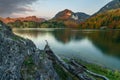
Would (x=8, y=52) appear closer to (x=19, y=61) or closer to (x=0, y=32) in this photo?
(x=19, y=61)

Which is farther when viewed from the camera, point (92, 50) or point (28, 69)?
point (92, 50)

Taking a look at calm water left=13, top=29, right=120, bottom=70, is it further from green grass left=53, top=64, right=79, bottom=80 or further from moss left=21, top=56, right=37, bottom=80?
moss left=21, top=56, right=37, bottom=80

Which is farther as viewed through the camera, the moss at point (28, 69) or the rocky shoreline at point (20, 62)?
the moss at point (28, 69)

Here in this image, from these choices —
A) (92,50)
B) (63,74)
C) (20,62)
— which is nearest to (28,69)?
(20,62)

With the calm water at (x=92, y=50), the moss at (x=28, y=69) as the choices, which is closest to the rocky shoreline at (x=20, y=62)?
the moss at (x=28, y=69)

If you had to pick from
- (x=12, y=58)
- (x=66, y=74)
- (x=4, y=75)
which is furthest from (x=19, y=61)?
(x=66, y=74)

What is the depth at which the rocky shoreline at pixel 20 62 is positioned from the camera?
13.7 m

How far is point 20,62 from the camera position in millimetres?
14617

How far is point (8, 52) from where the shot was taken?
1471cm

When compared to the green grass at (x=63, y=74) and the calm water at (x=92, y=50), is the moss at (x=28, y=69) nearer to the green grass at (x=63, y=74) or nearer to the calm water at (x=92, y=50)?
the green grass at (x=63, y=74)

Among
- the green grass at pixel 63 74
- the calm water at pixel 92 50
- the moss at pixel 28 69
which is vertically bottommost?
the calm water at pixel 92 50

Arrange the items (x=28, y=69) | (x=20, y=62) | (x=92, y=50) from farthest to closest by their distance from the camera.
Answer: (x=92, y=50)
(x=28, y=69)
(x=20, y=62)

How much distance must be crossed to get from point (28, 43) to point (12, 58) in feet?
10.2

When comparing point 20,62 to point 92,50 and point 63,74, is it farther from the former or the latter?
point 92,50
